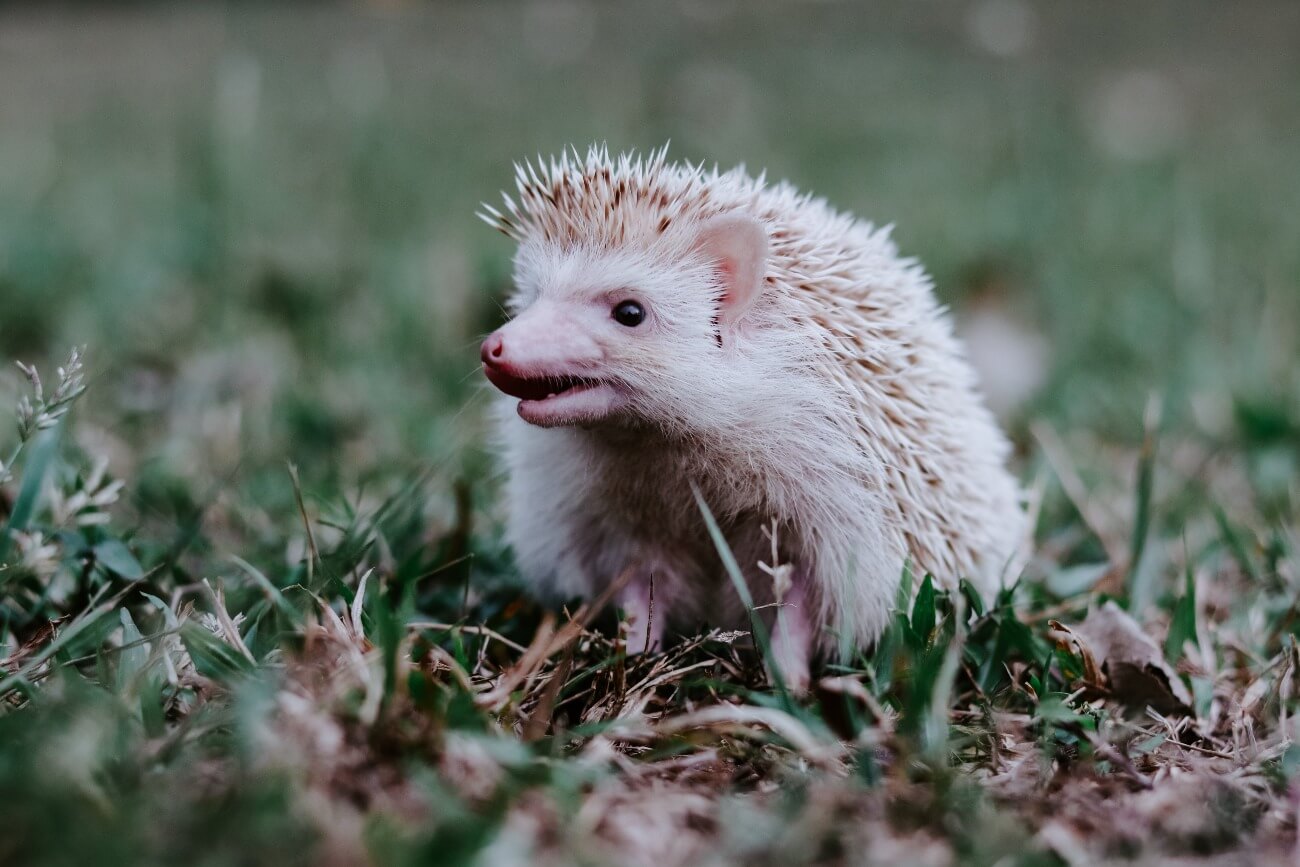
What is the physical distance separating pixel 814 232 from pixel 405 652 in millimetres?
1461

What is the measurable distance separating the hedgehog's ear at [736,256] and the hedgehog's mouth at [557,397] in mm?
376

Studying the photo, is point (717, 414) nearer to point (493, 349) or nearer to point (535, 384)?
point (535, 384)

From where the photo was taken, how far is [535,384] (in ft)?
8.71

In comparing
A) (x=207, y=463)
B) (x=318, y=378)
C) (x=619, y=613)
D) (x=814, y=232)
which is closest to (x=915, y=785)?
(x=619, y=613)

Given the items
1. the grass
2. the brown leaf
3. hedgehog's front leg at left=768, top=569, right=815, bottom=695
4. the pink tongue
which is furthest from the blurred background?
the brown leaf

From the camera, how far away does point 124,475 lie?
3.79 metres

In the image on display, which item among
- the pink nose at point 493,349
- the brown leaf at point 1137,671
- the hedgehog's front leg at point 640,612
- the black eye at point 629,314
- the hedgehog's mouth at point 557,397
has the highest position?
the black eye at point 629,314

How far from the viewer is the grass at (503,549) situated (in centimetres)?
191

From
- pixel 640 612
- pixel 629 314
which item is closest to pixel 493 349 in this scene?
pixel 629 314

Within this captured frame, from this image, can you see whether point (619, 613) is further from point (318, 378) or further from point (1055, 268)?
point (1055, 268)

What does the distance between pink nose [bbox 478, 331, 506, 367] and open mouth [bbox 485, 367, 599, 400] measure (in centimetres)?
3

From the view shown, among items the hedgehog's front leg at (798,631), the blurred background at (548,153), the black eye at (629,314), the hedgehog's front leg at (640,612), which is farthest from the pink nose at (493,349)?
the hedgehog's front leg at (798,631)

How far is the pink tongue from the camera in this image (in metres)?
2.59

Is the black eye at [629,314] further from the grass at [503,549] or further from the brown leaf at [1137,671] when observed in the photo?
the brown leaf at [1137,671]
